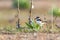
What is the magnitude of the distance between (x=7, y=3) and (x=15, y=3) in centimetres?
123

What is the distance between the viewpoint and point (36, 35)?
395 cm

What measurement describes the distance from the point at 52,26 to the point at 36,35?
77 centimetres

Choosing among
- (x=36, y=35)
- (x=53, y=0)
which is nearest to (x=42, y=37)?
(x=36, y=35)

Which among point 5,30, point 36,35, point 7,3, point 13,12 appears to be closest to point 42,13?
point 13,12

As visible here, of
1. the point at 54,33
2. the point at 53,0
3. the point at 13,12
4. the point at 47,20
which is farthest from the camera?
the point at 53,0

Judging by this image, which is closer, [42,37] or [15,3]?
[42,37]

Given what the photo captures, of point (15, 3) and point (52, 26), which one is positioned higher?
point (15, 3)

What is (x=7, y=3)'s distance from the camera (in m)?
6.48

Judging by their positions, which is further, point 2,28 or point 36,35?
point 2,28

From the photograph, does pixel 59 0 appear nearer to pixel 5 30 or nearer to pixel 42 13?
pixel 42 13

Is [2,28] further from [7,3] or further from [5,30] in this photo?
[7,3]

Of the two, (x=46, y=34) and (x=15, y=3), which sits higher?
(x=15, y=3)

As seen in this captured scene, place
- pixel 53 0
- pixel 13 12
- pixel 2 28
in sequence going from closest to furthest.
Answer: pixel 2 28 → pixel 13 12 → pixel 53 0

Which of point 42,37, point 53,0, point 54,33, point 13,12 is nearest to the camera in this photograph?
point 42,37
